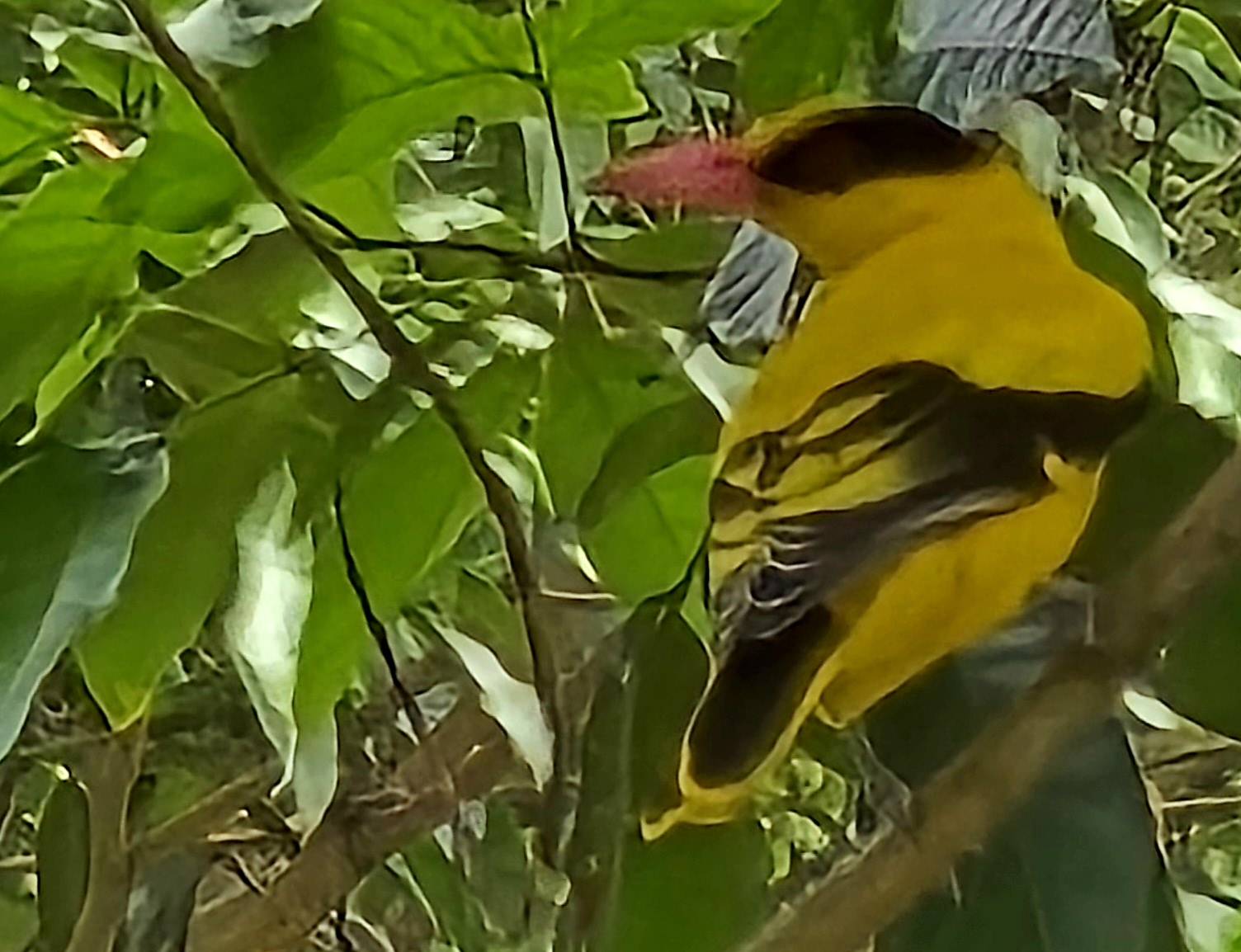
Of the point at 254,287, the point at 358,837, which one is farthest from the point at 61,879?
the point at 254,287

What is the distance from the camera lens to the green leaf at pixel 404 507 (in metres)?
0.50

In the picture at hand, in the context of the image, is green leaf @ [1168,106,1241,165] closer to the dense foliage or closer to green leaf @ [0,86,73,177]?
the dense foliage

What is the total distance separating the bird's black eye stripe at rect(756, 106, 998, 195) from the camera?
573mm

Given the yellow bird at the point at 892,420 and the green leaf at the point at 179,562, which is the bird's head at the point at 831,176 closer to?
the yellow bird at the point at 892,420

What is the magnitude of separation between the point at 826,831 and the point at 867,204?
0.23 meters

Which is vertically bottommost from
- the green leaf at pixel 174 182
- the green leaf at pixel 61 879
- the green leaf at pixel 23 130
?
the green leaf at pixel 61 879

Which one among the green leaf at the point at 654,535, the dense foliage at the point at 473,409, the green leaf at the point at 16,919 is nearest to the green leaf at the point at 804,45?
the dense foliage at the point at 473,409

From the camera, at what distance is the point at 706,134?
59 cm

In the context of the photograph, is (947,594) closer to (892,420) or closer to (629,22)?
(892,420)

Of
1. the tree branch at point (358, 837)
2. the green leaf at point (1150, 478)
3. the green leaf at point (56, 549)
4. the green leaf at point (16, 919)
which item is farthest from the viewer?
the green leaf at point (16, 919)

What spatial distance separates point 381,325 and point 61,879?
24 centimetres

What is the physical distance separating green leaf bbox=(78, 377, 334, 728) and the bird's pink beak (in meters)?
0.13

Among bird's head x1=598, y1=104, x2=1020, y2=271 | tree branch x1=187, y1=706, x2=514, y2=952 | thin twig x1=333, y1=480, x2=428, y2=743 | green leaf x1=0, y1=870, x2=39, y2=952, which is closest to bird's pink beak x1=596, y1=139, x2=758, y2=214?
bird's head x1=598, y1=104, x2=1020, y2=271

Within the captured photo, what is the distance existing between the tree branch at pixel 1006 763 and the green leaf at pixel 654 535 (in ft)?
0.49
